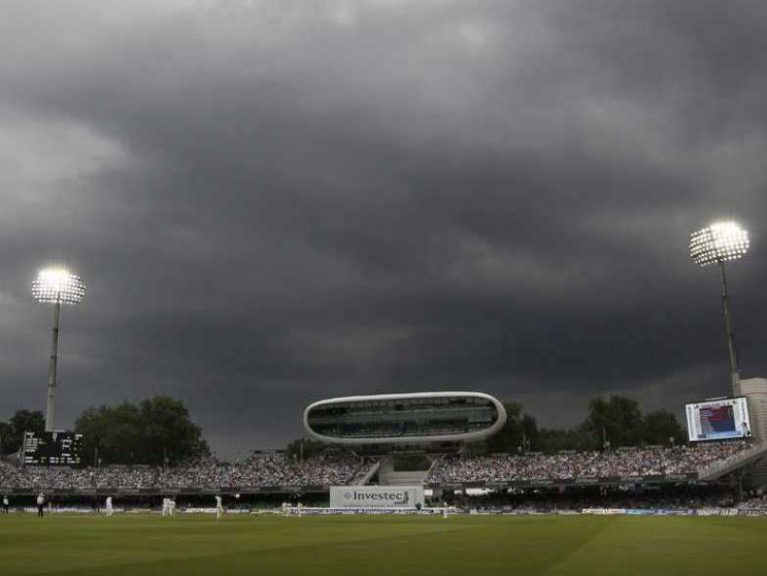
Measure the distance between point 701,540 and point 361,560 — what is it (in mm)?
15741

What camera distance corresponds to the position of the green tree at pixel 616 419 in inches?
6462

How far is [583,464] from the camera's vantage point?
93688 millimetres

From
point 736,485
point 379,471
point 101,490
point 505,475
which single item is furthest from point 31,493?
point 736,485

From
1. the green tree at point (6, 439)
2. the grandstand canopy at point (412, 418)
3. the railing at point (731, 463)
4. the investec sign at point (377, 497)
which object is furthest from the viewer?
the green tree at point (6, 439)

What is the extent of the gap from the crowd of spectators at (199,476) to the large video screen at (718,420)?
46430 mm

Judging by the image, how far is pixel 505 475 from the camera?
95.6 metres

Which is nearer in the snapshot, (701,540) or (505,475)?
(701,540)

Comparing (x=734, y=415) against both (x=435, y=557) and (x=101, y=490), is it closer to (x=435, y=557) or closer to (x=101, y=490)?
(x=435, y=557)

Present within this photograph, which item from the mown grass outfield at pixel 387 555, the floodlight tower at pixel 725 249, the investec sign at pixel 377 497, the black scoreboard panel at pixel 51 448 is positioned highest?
the floodlight tower at pixel 725 249

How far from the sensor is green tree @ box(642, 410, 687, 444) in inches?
6658

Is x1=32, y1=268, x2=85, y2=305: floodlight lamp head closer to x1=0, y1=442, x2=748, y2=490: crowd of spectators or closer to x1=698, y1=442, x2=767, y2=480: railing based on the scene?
x1=0, y1=442, x2=748, y2=490: crowd of spectators

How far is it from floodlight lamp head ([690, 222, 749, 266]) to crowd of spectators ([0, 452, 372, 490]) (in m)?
55.9

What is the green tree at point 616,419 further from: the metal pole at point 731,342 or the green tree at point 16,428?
the green tree at point 16,428

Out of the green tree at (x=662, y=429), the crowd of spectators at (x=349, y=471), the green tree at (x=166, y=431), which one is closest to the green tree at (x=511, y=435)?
the green tree at (x=662, y=429)
